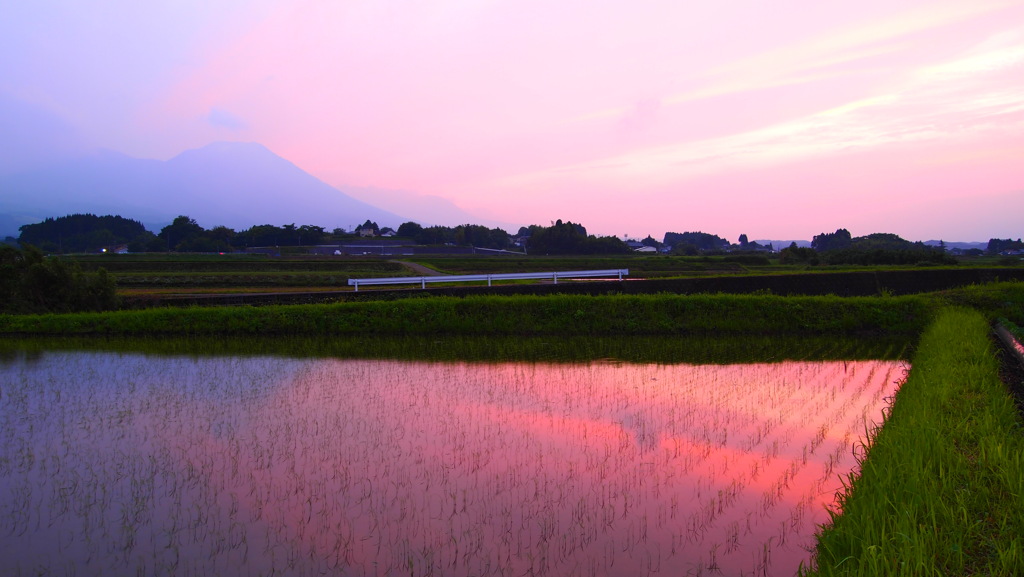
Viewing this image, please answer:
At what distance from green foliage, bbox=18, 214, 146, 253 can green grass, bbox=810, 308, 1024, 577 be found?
312 feet

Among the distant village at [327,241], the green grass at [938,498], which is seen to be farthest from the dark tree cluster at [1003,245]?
the green grass at [938,498]

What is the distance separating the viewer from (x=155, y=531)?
4492 mm

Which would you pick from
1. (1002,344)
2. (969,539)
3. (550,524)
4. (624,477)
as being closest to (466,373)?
(624,477)

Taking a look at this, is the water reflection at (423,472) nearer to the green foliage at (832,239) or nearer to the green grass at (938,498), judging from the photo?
the green grass at (938,498)

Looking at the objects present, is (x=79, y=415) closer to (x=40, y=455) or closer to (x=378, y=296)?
(x=40, y=455)

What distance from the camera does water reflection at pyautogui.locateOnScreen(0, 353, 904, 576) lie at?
4180mm

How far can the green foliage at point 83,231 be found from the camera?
86125 mm

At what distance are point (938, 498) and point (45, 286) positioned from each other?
20591 millimetres

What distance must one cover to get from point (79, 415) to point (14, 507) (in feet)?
9.49

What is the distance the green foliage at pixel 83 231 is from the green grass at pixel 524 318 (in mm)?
→ 80325

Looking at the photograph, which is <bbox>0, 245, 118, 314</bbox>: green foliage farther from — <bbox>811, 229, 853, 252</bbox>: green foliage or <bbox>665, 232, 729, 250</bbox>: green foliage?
<bbox>665, 232, 729, 250</bbox>: green foliage

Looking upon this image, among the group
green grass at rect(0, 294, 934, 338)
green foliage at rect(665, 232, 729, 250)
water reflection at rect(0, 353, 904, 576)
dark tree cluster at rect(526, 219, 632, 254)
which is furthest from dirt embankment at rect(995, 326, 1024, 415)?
green foliage at rect(665, 232, 729, 250)

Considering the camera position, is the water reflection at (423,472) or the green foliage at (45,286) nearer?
the water reflection at (423,472)

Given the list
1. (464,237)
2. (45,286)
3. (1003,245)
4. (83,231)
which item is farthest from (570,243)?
(83,231)
